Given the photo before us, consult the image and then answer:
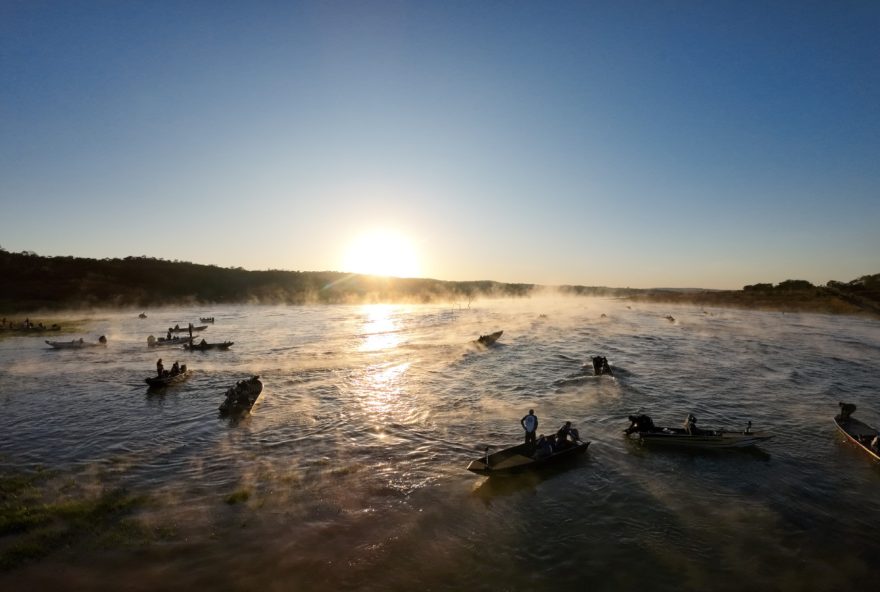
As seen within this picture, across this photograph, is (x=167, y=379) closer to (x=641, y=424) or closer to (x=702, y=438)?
(x=641, y=424)

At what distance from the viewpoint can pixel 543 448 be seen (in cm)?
2089

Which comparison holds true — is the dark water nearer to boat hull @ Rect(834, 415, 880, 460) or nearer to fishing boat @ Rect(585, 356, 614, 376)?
boat hull @ Rect(834, 415, 880, 460)

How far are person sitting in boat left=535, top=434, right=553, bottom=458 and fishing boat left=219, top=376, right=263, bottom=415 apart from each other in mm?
20142

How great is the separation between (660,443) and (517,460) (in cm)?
898

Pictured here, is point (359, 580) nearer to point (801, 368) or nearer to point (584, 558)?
point (584, 558)

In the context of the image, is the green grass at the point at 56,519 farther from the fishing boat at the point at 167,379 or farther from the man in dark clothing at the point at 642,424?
the man in dark clothing at the point at 642,424

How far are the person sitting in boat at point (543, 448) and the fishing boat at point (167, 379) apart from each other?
3175 cm

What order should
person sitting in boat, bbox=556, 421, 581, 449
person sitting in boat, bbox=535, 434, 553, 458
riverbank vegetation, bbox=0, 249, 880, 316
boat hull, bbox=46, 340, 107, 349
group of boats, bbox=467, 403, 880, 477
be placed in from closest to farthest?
1. group of boats, bbox=467, 403, 880, 477
2. person sitting in boat, bbox=535, 434, 553, 458
3. person sitting in boat, bbox=556, 421, 581, 449
4. boat hull, bbox=46, 340, 107, 349
5. riverbank vegetation, bbox=0, 249, 880, 316

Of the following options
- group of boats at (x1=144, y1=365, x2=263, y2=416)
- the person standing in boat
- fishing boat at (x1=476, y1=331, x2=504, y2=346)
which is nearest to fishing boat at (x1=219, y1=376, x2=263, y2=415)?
group of boats at (x1=144, y1=365, x2=263, y2=416)

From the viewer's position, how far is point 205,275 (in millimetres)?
157625

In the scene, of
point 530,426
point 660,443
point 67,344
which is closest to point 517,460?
point 530,426

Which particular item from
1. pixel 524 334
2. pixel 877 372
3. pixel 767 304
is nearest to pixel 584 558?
pixel 877 372

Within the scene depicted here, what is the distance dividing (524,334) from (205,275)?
12920cm

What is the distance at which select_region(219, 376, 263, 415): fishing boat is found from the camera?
97.6 ft
